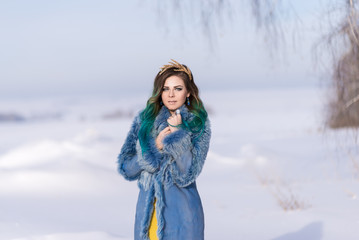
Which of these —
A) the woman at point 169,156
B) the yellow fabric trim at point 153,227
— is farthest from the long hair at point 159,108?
the yellow fabric trim at point 153,227

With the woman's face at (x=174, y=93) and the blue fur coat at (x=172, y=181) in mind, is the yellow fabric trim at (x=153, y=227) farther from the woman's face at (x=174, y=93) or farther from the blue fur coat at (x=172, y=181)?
the woman's face at (x=174, y=93)

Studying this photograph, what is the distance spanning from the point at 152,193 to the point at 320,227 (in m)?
3.12

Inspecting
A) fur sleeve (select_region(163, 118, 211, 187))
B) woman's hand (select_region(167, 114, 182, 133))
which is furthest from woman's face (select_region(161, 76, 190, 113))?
fur sleeve (select_region(163, 118, 211, 187))

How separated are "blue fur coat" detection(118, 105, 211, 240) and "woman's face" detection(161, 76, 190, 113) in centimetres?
5

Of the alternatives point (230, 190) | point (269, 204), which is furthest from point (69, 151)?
point (269, 204)

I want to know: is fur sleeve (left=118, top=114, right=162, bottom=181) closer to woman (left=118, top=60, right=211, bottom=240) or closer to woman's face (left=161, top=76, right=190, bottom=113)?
woman (left=118, top=60, right=211, bottom=240)

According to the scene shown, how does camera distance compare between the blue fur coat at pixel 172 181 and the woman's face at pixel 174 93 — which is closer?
the blue fur coat at pixel 172 181

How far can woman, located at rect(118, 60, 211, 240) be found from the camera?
117 inches

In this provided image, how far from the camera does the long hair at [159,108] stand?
3.10 metres

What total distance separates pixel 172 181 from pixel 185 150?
21 cm

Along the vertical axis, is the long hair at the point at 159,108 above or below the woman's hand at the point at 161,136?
above

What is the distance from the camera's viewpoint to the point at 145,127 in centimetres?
312

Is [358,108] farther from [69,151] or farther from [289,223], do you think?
[69,151]

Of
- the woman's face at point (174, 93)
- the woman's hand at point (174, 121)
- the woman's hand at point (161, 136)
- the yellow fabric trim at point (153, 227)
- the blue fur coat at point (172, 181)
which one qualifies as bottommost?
the yellow fabric trim at point (153, 227)
